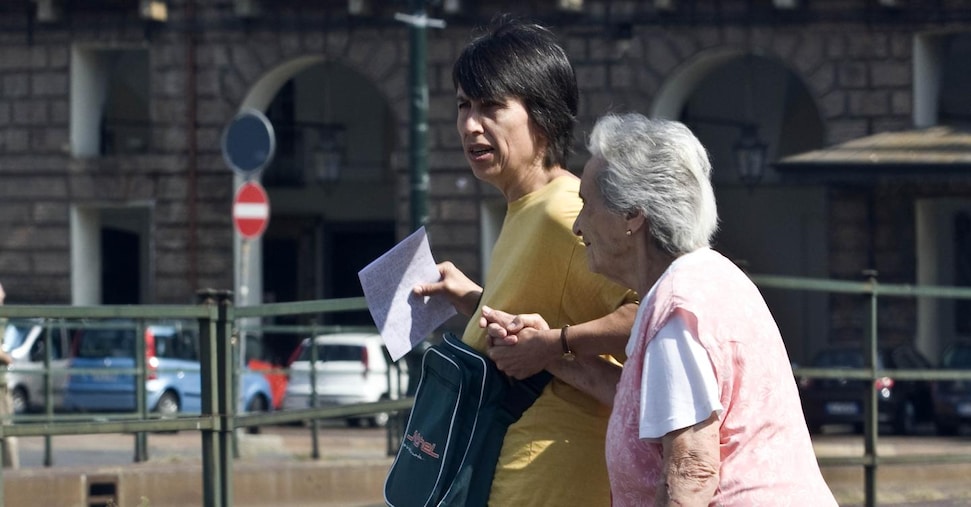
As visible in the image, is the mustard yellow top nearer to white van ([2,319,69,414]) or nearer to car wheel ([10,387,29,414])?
white van ([2,319,69,414])

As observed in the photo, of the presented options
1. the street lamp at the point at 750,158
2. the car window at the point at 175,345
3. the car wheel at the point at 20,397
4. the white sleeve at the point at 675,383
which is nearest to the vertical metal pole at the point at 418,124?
the car window at the point at 175,345

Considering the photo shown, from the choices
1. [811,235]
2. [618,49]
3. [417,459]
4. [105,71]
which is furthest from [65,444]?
[811,235]

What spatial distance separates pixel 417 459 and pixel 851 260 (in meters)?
22.6

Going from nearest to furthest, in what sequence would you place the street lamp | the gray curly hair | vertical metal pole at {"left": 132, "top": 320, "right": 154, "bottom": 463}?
the gray curly hair
vertical metal pole at {"left": 132, "top": 320, "right": 154, "bottom": 463}
the street lamp

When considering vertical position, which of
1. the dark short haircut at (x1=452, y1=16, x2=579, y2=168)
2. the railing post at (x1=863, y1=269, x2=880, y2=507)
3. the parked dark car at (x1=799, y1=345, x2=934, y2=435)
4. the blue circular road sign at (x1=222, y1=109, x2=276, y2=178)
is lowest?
the parked dark car at (x1=799, y1=345, x2=934, y2=435)

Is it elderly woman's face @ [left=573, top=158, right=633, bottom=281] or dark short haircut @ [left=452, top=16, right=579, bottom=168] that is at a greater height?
dark short haircut @ [left=452, top=16, right=579, bottom=168]

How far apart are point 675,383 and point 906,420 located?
19522mm

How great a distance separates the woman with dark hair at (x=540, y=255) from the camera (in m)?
3.30

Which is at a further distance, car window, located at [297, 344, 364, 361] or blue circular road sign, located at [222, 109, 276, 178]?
car window, located at [297, 344, 364, 361]

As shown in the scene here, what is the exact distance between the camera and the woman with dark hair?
3305 millimetres

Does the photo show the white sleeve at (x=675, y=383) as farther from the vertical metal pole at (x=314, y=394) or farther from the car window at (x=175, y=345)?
the car window at (x=175, y=345)

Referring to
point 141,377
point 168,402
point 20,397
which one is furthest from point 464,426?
point 20,397

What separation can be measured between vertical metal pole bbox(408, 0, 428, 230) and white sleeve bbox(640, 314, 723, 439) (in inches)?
472

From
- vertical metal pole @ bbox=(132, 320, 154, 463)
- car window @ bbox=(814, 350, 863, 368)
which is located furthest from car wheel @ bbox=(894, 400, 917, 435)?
vertical metal pole @ bbox=(132, 320, 154, 463)
